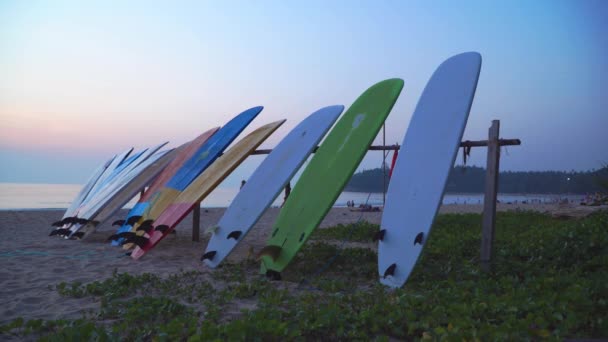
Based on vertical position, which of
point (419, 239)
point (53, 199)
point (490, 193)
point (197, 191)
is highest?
point (490, 193)

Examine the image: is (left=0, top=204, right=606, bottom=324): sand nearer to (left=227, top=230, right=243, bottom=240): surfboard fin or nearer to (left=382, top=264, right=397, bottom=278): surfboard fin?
(left=227, top=230, right=243, bottom=240): surfboard fin

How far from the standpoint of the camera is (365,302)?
2.83m

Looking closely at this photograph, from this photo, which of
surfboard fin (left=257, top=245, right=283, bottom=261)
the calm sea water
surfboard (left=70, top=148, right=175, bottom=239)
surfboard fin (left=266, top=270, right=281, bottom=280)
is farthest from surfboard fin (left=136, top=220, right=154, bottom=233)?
the calm sea water

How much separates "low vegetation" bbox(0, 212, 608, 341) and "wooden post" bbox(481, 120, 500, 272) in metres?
0.15

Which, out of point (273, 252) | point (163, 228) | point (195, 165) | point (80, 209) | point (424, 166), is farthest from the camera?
point (80, 209)

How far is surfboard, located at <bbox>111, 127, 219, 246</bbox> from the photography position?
6133 mm

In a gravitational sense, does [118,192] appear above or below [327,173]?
below

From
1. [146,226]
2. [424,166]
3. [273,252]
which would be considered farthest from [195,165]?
[424,166]

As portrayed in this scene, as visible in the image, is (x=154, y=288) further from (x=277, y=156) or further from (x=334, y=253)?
(x=277, y=156)

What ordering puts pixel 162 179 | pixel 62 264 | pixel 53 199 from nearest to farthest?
pixel 62 264 < pixel 162 179 < pixel 53 199

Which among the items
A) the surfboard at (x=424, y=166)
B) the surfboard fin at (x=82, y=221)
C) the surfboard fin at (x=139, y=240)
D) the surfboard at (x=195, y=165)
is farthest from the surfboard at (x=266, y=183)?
the surfboard fin at (x=82, y=221)

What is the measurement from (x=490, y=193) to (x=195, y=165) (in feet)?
14.1

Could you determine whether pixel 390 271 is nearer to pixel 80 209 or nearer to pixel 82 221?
pixel 82 221

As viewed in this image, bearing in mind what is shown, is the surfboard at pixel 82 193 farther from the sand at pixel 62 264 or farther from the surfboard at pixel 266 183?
the surfboard at pixel 266 183
